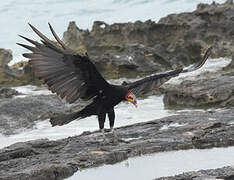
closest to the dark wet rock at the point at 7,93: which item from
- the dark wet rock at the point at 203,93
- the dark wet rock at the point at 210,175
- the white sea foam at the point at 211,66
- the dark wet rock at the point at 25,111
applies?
the dark wet rock at the point at 25,111

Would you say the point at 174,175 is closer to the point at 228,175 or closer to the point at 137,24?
the point at 228,175

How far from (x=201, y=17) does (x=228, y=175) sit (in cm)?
2475

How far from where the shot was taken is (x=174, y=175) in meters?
4.97

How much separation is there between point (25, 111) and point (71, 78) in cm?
774

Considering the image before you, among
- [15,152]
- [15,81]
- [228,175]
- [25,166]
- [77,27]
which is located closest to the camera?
[228,175]

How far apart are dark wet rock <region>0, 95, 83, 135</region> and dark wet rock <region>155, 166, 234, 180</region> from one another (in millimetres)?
8055

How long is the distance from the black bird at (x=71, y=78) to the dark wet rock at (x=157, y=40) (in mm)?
15650

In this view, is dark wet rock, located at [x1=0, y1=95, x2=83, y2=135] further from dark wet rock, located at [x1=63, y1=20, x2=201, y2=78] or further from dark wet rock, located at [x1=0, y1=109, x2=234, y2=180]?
dark wet rock, located at [x1=63, y1=20, x2=201, y2=78]

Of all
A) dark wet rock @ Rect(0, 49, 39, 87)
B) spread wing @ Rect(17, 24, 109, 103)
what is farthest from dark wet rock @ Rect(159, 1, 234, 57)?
spread wing @ Rect(17, 24, 109, 103)

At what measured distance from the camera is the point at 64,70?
658cm

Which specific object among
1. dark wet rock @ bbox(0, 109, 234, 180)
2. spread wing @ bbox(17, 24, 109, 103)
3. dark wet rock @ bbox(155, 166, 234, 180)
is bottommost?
→ dark wet rock @ bbox(155, 166, 234, 180)

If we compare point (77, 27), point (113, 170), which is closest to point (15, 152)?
point (113, 170)

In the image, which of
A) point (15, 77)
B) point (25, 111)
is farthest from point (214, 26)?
point (25, 111)

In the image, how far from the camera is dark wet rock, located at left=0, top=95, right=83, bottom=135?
12.7 meters
